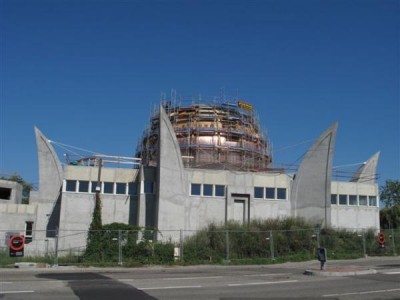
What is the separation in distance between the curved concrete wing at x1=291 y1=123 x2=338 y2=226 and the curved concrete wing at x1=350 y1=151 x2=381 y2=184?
30.7 ft

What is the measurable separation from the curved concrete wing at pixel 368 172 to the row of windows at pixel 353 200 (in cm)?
471

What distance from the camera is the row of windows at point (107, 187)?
42.6 meters

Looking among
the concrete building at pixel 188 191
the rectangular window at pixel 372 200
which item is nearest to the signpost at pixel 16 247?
the concrete building at pixel 188 191

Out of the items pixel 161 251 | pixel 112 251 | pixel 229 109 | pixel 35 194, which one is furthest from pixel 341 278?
pixel 35 194

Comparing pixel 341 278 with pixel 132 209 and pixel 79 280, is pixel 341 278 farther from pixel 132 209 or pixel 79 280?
pixel 132 209

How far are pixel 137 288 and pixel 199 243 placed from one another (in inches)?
609

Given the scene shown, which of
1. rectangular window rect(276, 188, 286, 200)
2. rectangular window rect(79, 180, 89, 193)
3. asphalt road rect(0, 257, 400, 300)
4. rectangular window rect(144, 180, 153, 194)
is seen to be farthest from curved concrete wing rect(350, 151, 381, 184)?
asphalt road rect(0, 257, 400, 300)

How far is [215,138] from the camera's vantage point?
51844mm

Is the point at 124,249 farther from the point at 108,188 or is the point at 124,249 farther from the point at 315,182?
the point at 315,182

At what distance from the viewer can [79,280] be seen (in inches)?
664

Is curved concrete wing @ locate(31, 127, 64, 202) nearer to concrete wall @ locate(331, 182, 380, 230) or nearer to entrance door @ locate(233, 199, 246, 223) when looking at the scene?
entrance door @ locate(233, 199, 246, 223)

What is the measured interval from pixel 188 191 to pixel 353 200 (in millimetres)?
16233

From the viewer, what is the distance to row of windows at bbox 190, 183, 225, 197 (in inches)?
1704

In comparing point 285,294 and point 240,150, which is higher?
point 240,150
